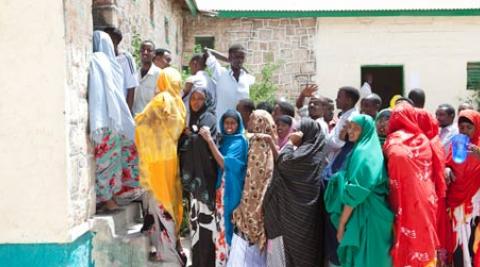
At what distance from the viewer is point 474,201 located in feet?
14.2

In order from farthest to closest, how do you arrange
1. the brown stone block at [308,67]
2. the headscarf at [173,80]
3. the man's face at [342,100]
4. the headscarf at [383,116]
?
the brown stone block at [308,67]
the man's face at [342,100]
the headscarf at [173,80]
the headscarf at [383,116]

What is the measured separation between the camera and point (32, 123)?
13.4 feet

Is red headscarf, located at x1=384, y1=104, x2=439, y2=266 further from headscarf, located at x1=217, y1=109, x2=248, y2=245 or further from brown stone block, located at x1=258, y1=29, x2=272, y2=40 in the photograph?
brown stone block, located at x1=258, y1=29, x2=272, y2=40

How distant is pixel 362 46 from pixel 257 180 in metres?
9.87

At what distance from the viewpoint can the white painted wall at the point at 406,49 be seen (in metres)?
13.4

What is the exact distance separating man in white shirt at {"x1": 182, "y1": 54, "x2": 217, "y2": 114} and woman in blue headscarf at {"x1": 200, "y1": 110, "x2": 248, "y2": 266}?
1.52 ft

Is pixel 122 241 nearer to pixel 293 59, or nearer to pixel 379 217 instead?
pixel 379 217

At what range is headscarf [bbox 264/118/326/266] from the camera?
404 centimetres

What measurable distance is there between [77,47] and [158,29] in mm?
6323

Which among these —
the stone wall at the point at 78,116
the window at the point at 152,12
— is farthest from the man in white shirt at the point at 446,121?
the window at the point at 152,12

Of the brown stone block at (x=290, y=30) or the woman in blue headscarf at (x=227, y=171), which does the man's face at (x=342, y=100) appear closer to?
the woman in blue headscarf at (x=227, y=171)

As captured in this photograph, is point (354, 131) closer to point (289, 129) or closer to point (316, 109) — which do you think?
point (289, 129)

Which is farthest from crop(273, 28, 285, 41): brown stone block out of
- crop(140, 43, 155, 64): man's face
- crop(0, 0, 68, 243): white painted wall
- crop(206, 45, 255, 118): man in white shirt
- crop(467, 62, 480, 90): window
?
crop(0, 0, 68, 243): white painted wall

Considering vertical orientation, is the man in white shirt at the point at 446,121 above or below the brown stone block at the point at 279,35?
below
